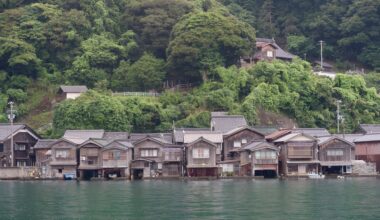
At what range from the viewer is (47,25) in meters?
68.1

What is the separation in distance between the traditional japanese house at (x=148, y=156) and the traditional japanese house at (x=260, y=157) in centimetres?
624

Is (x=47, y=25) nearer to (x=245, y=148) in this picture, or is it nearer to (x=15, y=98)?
(x=15, y=98)

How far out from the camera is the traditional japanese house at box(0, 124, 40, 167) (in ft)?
189

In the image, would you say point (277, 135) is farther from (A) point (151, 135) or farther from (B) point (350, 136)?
(A) point (151, 135)

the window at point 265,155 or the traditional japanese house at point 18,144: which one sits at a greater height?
the traditional japanese house at point 18,144

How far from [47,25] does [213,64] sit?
16280 mm

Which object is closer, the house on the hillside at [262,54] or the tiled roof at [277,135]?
the tiled roof at [277,135]

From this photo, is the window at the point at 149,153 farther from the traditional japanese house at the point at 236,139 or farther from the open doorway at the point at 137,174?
the traditional japanese house at the point at 236,139

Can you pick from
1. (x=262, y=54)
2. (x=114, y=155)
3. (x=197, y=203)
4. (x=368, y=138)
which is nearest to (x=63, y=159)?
(x=114, y=155)

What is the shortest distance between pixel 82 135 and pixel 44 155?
3330mm

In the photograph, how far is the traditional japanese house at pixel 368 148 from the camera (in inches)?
2179

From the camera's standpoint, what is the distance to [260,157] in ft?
177

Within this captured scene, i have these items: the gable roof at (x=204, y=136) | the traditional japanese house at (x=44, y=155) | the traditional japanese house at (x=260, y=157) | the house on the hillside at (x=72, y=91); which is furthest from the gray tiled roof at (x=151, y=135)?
the house on the hillside at (x=72, y=91)

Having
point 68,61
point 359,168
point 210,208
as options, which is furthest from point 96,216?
point 68,61
